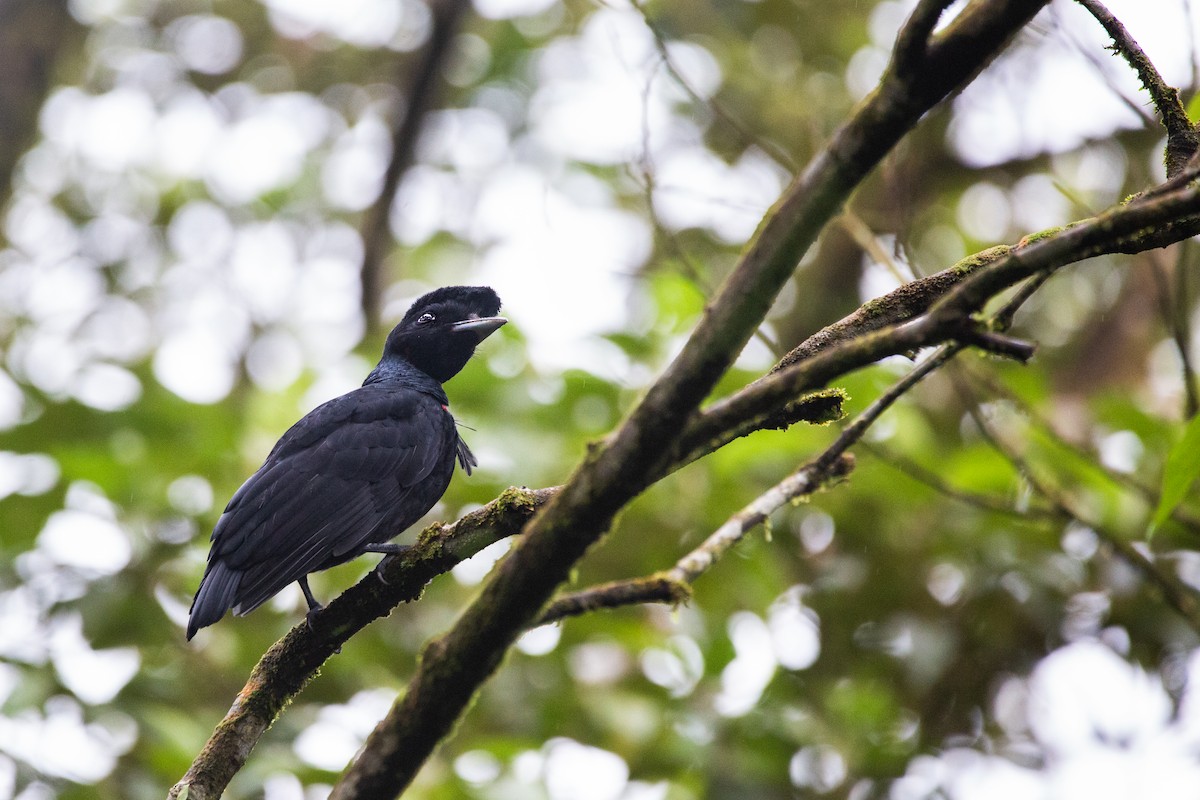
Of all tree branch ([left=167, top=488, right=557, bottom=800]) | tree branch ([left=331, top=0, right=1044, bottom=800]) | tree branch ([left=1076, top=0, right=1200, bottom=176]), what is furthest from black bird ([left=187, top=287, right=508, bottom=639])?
tree branch ([left=1076, top=0, right=1200, bottom=176])

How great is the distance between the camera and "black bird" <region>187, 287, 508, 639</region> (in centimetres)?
379

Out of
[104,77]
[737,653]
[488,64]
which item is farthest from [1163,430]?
[104,77]

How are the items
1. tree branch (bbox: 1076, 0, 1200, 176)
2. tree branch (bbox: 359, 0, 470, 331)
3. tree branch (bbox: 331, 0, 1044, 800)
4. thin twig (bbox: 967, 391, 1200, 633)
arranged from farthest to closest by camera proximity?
tree branch (bbox: 359, 0, 470, 331) < thin twig (bbox: 967, 391, 1200, 633) < tree branch (bbox: 1076, 0, 1200, 176) < tree branch (bbox: 331, 0, 1044, 800)

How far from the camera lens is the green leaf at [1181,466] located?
2215 millimetres

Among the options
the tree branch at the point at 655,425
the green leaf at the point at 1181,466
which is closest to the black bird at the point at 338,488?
the tree branch at the point at 655,425

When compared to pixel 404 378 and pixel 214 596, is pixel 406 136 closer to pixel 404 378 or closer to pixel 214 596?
pixel 404 378

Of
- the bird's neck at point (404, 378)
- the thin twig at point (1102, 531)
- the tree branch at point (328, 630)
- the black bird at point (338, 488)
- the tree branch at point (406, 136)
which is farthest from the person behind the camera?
the tree branch at point (406, 136)

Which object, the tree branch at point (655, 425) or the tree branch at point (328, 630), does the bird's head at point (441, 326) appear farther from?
the tree branch at point (655, 425)

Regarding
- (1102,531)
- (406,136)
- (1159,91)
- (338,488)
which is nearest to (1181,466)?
(1159,91)

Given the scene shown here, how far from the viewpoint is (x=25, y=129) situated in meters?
7.03

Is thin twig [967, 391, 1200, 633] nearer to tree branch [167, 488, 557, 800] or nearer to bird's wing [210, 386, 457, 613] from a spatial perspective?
bird's wing [210, 386, 457, 613]

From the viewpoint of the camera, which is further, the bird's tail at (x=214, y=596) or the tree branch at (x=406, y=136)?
the tree branch at (x=406, y=136)

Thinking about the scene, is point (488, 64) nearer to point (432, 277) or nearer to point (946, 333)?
point (432, 277)

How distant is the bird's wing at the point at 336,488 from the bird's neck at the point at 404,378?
5.0 inches
